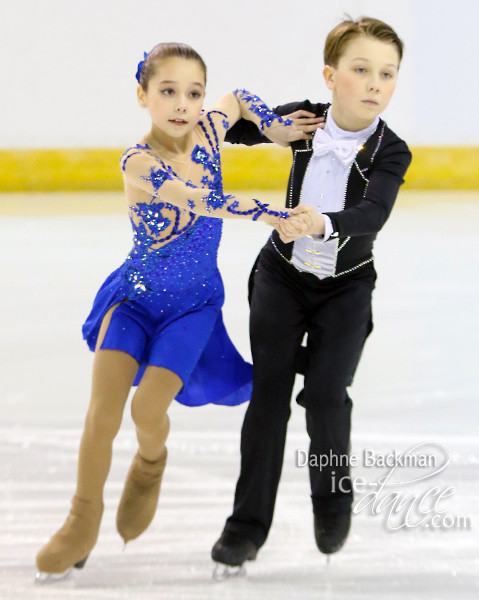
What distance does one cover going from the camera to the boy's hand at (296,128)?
1.95 m

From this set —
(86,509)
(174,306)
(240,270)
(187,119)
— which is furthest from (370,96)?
(240,270)

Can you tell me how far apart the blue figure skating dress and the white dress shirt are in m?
0.20

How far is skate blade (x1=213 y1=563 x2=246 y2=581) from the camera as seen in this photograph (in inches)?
73.6

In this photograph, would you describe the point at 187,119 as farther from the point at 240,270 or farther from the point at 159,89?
the point at 240,270

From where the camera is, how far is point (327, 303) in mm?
1889

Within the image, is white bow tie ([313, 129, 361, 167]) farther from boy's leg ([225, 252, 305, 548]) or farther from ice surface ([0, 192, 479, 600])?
ice surface ([0, 192, 479, 600])

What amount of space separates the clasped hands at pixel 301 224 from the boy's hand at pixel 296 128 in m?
0.30

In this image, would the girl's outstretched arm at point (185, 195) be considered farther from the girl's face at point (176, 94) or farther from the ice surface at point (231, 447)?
the ice surface at point (231, 447)

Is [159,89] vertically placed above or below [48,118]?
above

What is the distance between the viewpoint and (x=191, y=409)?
274cm

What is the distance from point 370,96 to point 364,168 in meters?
0.15

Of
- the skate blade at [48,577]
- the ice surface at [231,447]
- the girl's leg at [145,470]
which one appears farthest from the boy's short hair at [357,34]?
the skate blade at [48,577]

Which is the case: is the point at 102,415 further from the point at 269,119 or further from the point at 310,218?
the point at 269,119

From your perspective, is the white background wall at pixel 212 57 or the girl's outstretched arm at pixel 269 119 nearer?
the girl's outstretched arm at pixel 269 119
